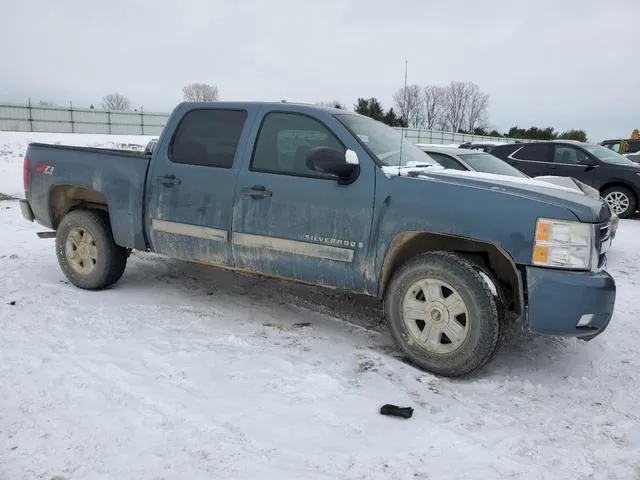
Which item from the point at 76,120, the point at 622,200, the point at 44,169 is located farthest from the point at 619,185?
the point at 76,120

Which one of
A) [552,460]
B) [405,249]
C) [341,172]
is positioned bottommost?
[552,460]

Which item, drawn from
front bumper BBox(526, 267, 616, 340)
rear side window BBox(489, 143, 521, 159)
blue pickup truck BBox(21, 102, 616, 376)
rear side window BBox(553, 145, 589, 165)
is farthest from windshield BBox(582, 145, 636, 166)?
front bumper BBox(526, 267, 616, 340)

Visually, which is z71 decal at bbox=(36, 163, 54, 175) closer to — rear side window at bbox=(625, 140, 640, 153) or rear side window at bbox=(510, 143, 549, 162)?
rear side window at bbox=(510, 143, 549, 162)

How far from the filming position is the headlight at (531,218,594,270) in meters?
3.27

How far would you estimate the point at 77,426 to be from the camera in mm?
2812

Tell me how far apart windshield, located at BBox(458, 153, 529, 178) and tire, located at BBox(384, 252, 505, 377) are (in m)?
4.37

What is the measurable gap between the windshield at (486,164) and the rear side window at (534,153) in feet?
13.3

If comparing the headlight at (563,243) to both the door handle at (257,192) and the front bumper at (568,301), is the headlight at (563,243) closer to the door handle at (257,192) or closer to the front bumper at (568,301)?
the front bumper at (568,301)

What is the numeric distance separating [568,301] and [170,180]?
129 inches

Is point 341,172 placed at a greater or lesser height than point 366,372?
greater

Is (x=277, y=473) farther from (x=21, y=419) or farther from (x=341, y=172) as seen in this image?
(x=341, y=172)

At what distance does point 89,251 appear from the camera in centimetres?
521

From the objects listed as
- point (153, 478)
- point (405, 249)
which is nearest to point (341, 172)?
point (405, 249)

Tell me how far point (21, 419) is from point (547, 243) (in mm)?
3207
